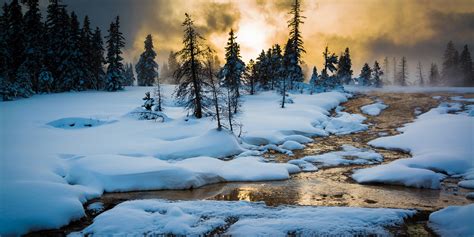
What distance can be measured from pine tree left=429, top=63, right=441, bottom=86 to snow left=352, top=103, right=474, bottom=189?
220 ft

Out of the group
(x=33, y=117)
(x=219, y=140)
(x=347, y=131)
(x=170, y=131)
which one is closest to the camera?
→ (x=219, y=140)

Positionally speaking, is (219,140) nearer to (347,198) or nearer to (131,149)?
(131,149)

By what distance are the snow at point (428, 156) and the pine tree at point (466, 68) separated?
61089 mm

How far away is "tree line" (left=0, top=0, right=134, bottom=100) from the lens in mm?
34344

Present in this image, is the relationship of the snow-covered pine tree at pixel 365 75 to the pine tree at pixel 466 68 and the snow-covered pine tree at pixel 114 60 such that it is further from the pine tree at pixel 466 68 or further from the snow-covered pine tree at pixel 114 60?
the snow-covered pine tree at pixel 114 60

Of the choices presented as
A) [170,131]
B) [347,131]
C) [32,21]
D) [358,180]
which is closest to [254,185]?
[358,180]

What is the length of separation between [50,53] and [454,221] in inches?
1823

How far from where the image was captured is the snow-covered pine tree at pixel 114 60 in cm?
4475

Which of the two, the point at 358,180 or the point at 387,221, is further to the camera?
the point at 358,180

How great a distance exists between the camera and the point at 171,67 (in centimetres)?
8531

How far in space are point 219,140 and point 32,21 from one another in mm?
35005

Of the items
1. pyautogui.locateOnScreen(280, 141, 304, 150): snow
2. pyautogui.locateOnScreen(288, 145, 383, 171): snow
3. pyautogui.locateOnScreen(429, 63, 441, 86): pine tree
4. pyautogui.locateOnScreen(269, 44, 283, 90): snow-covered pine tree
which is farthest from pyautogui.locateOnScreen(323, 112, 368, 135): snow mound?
pyautogui.locateOnScreen(429, 63, 441, 86): pine tree

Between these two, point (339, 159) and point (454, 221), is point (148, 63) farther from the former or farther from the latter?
point (454, 221)

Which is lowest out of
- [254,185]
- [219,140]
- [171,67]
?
[254,185]
